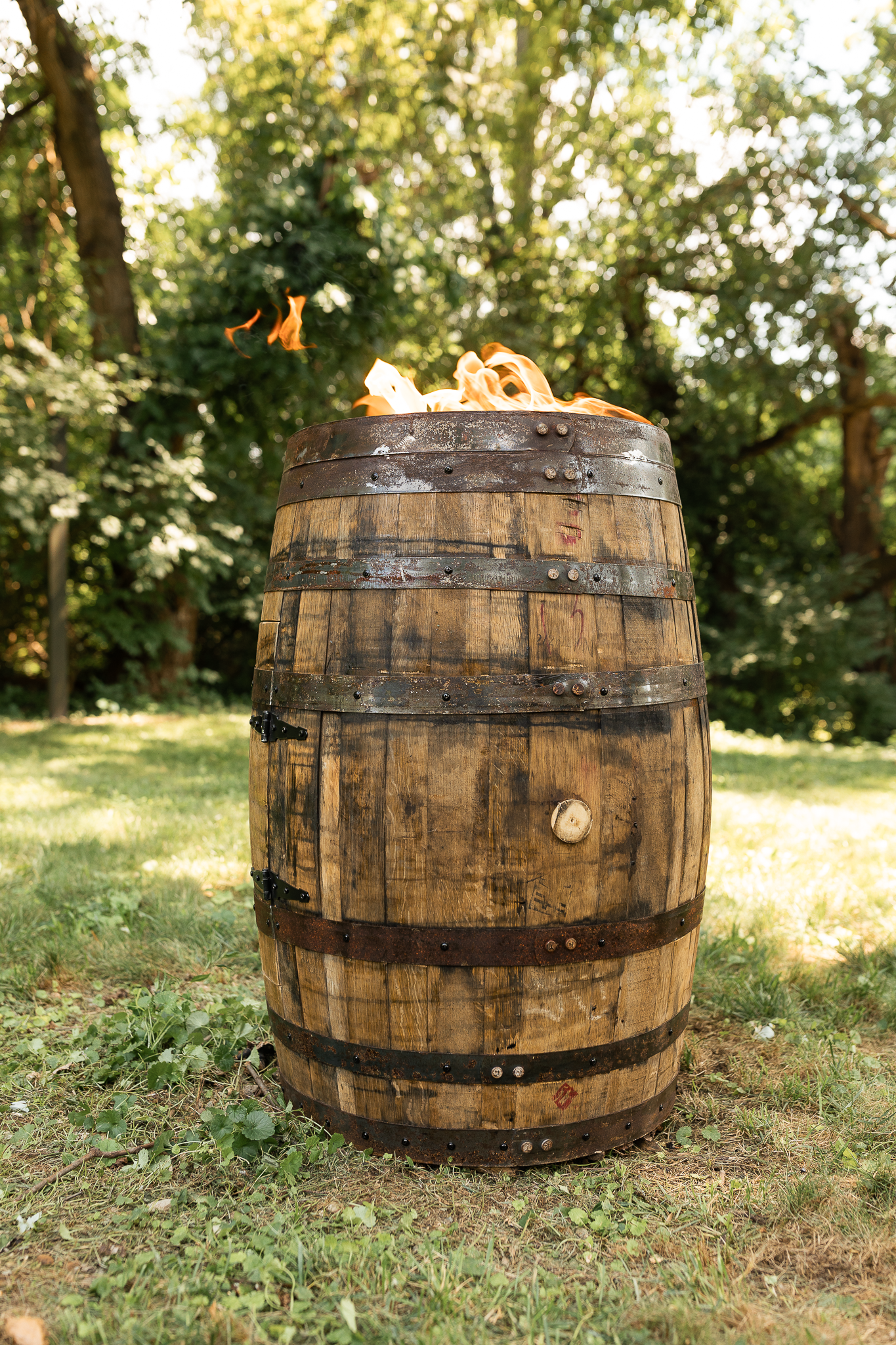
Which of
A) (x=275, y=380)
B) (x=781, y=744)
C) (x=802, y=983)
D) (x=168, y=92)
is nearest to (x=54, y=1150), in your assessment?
(x=802, y=983)

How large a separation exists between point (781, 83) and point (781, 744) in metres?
7.62

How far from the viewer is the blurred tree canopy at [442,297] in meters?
8.58

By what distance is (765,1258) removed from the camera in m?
1.93

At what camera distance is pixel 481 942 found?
6.96 feet

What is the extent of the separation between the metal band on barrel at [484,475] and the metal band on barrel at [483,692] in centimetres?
44

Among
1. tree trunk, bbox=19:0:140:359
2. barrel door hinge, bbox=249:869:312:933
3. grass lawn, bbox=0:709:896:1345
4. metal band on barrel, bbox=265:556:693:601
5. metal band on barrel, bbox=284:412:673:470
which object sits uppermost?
tree trunk, bbox=19:0:140:359

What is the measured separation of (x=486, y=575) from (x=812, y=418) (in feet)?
39.7

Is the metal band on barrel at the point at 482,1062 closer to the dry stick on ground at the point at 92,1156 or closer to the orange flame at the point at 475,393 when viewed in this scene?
the dry stick on ground at the point at 92,1156

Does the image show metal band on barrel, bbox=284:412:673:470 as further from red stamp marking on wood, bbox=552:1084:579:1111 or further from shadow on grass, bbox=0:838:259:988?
shadow on grass, bbox=0:838:259:988

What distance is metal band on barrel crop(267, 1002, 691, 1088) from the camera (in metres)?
2.15

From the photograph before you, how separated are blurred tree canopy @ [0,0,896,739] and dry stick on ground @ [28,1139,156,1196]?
7.04 meters

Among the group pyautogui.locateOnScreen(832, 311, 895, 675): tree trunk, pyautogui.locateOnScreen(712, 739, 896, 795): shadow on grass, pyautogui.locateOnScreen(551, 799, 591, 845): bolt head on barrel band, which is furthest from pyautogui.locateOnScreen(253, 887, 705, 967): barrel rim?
pyautogui.locateOnScreen(832, 311, 895, 675): tree trunk

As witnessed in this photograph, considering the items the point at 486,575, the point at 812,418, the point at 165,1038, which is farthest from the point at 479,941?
the point at 812,418

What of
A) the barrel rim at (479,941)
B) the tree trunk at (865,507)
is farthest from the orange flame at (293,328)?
the tree trunk at (865,507)
